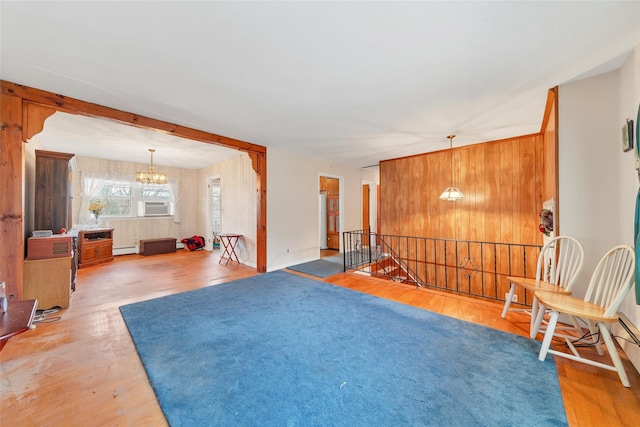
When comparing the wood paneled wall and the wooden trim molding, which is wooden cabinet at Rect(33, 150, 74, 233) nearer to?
the wooden trim molding

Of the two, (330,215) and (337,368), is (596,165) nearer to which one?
(337,368)

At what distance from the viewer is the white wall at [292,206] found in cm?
488

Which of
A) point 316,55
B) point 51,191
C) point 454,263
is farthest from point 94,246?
point 454,263

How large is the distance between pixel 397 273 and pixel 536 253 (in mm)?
2644

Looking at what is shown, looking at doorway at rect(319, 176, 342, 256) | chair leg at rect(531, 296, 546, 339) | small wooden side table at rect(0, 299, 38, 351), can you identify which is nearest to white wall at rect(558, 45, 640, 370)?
chair leg at rect(531, 296, 546, 339)

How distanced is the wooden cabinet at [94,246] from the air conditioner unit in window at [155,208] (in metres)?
1.21

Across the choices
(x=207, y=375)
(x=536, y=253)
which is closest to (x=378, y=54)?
(x=207, y=375)

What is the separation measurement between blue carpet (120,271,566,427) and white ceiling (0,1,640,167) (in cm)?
251

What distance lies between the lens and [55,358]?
6.39 feet

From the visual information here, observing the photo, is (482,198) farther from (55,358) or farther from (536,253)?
(55,358)

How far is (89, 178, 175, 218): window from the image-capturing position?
6.08m

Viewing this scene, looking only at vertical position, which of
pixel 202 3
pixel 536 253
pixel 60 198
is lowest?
pixel 536 253

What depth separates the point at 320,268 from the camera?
4.89 metres

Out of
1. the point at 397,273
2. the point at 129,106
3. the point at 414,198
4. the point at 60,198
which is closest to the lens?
the point at 129,106
